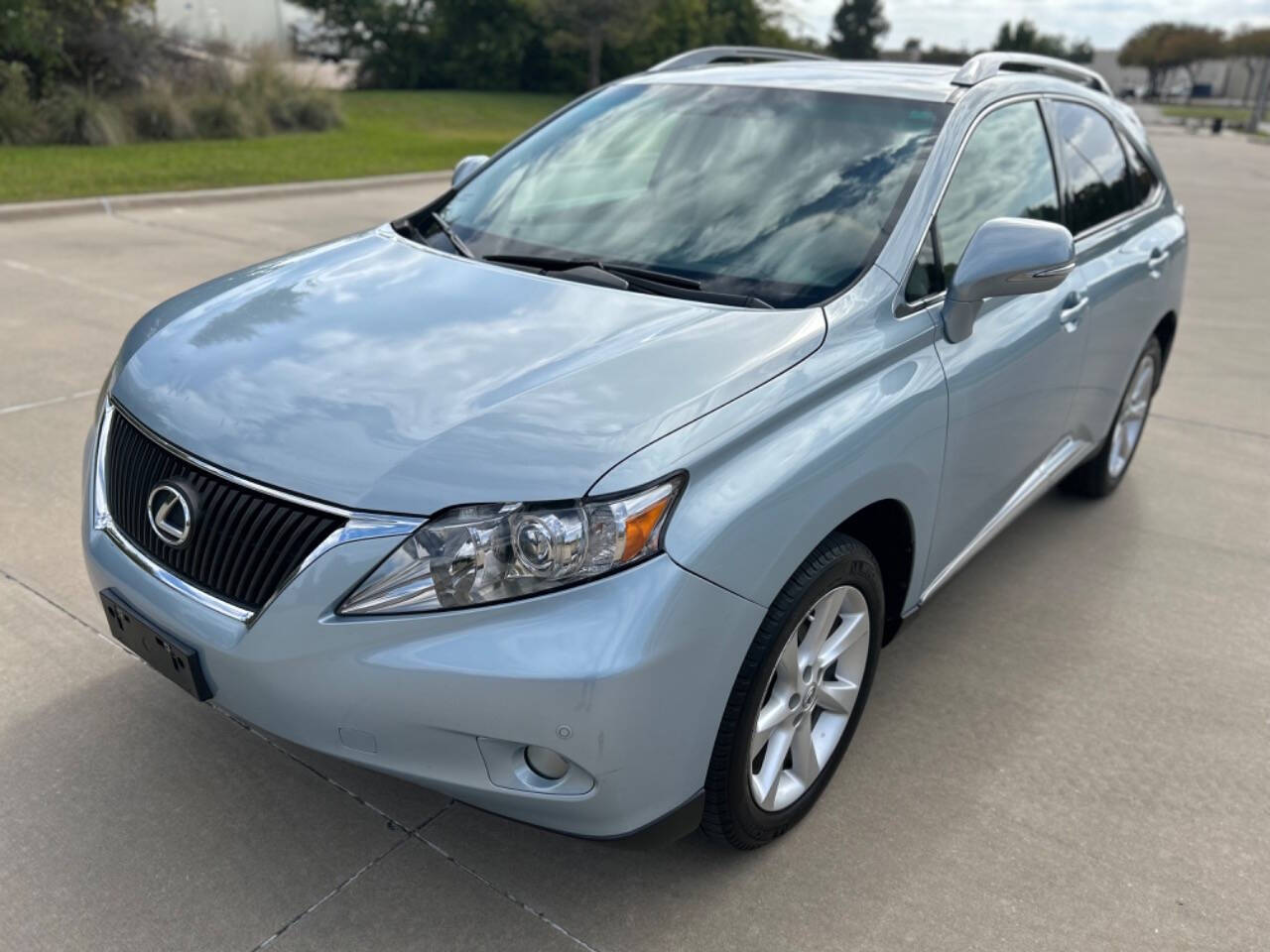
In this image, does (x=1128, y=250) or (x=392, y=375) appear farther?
(x=1128, y=250)

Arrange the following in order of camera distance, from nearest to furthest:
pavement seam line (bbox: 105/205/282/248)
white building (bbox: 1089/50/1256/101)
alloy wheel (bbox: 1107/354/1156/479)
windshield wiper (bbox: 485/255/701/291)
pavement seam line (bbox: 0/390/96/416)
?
1. windshield wiper (bbox: 485/255/701/291)
2. alloy wheel (bbox: 1107/354/1156/479)
3. pavement seam line (bbox: 0/390/96/416)
4. pavement seam line (bbox: 105/205/282/248)
5. white building (bbox: 1089/50/1256/101)

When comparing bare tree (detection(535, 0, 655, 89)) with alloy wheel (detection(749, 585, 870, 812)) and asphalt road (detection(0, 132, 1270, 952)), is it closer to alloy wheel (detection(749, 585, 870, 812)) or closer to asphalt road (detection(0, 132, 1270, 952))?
asphalt road (detection(0, 132, 1270, 952))

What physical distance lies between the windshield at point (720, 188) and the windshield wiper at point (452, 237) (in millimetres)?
26

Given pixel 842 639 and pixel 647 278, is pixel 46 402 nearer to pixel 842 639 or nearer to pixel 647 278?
pixel 647 278

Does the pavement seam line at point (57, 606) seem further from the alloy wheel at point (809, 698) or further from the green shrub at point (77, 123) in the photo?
the green shrub at point (77, 123)

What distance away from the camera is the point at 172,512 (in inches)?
88.6

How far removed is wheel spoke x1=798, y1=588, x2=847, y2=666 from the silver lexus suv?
0.04ft

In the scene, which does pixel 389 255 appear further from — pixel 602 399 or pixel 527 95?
pixel 527 95

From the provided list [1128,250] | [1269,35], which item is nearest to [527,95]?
[1128,250]

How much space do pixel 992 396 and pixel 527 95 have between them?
35.9 metres

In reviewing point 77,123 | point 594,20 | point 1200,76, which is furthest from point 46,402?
point 1200,76

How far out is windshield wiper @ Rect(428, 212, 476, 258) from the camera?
3132 millimetres

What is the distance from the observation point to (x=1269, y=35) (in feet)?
237

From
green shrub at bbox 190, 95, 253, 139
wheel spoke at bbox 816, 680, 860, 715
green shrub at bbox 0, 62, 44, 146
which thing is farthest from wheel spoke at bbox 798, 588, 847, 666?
green shrub at bbox 190, 95, 253, 139
